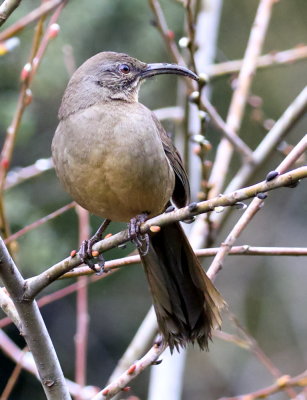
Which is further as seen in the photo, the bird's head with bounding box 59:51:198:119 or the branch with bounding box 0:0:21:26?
the bird's head with bounding box 59:51:198:119

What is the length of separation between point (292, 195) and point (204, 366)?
2501mm

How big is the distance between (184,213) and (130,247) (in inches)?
234

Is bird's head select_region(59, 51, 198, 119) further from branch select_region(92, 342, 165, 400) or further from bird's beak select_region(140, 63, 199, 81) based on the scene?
branch select_region(92, 342, 165, 400)

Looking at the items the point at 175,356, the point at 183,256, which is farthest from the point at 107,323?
the point at 183,256

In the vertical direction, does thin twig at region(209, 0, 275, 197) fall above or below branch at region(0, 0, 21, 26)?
below

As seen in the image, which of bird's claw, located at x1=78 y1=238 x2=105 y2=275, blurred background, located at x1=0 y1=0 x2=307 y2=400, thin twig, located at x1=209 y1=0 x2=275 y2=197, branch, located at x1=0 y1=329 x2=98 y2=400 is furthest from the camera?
blurred background, located at x1=0 y1=0 x2=307 y2=400

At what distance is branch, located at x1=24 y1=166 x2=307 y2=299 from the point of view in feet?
7.92

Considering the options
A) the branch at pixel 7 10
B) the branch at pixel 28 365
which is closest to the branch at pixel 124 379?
the branch at pixel 28 365

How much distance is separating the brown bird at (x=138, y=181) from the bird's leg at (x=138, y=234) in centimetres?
2

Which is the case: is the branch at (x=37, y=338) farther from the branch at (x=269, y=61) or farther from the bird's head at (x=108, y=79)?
the branch at (x=269, y=61)

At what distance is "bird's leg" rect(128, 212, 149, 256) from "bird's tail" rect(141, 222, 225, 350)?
0.43 ft

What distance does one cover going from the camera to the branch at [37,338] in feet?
9.22

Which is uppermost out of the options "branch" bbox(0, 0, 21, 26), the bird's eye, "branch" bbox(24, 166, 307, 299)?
"branch" bbox(0, 0, 21, 26)

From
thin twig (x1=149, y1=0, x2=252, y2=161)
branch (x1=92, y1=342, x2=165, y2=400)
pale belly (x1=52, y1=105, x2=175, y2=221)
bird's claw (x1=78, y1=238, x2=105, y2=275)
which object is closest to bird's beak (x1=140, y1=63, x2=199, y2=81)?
thin twig (x1=149, y1=0, x2=252, y2=161)
